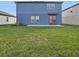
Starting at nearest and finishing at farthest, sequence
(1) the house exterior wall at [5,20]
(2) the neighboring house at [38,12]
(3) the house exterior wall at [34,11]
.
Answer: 1. (1) the house exterior wall at [5,20]
2. (2) the neighboring house at [38,12]
3. (3) the house exterior wall at [34,11]

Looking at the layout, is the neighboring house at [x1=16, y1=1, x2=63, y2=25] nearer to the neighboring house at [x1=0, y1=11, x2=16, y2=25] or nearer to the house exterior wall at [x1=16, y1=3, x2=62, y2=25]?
the house exterior wall at [x1=16, y1=3, x2=62, y2=25]

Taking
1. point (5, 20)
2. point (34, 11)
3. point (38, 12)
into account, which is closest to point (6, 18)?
point (5, 20)

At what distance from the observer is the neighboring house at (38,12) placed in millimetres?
12938

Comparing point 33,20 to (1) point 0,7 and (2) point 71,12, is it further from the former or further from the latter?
(1) point 0,7

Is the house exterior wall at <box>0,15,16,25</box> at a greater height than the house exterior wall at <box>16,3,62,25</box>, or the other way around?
the house exterior wall at <box>16,3,62,25</box>

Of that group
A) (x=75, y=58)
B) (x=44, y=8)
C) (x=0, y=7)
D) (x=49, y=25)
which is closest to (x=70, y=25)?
(x=49, y=25)

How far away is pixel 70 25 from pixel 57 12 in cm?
318

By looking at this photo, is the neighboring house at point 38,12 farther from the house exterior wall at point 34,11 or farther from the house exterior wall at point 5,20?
the house exterior wall at point 5,20

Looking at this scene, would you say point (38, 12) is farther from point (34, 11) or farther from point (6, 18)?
point (6, 18)

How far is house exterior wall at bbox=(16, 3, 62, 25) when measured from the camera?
13.0 metres

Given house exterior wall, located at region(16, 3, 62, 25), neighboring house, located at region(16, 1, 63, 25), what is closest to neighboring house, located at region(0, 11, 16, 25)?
neighboring house, located at region(16, 1, 63, 25)

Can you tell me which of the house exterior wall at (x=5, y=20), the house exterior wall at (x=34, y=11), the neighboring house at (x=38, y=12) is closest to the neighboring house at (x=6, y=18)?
the house exterior wall at (x=5, y=20)

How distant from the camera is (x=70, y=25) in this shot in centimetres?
1109

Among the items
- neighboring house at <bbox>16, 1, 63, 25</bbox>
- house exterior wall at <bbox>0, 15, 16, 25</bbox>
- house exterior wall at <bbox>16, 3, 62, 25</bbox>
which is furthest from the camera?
house exterior wall at <bbox>16, 3, 62, 25</bbox>
